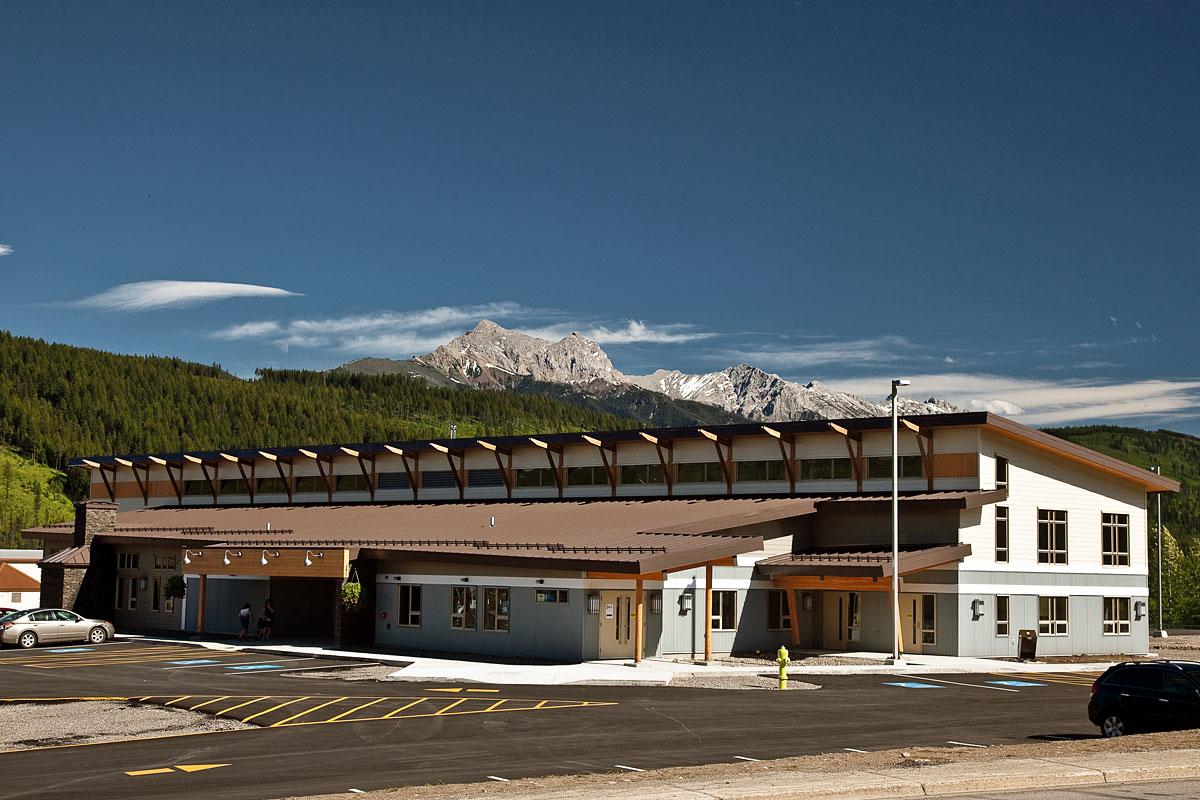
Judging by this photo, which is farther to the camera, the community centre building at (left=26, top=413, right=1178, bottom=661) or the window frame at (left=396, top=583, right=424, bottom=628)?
the window frame at (left=396, top=583, right=424, bottom=628)

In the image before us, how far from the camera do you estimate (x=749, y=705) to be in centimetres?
3016

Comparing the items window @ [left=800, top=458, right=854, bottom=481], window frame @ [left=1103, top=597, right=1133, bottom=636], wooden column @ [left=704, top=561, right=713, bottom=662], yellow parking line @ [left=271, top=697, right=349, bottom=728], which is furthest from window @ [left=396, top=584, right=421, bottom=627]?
window frame @ [left=1103, top=597, right=1133, bottom=636]

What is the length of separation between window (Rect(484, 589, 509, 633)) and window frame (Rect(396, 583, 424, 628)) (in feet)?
10.6

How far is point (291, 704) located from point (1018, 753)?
15.6 meters

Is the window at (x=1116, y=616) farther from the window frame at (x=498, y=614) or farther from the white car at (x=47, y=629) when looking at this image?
the white car at (x=47, y=629)

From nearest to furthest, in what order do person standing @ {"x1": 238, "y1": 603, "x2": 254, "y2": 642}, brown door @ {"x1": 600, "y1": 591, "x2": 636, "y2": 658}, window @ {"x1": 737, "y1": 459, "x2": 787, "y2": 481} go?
1. brown door @ {"x1": 600, "y1": 591, "x2": 636, "y2": 658}
2. person standing @ {"x1": 238, "y1": 603, "x2": 254, "y2": 642}
3. window @ {"x1": 737, "y1": 459, "x2": 787, "y2": 481}

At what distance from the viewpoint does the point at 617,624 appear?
4316 centimetres

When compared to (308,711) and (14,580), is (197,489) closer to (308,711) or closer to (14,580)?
(14,580)

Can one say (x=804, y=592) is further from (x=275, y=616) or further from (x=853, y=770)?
(x=853, y=770)

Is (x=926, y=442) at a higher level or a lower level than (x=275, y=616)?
higher

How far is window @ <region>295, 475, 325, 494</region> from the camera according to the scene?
73.5 m

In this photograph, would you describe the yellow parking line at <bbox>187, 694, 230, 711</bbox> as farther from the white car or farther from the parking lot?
the white car

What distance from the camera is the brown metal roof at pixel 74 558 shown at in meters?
60.0

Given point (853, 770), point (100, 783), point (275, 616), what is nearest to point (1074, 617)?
point (275, 616)
